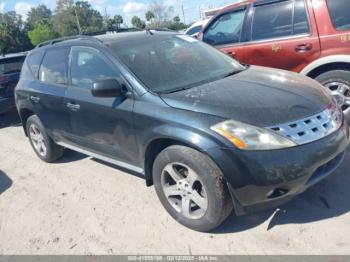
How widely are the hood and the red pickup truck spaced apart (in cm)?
120

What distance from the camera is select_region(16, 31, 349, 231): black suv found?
273 centimetres

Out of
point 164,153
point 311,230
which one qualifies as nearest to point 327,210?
point 311,230

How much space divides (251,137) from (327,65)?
8.72 ft

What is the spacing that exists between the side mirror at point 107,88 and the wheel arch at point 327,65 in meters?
2.76

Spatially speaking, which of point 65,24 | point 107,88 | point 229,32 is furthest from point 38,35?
point 107,88

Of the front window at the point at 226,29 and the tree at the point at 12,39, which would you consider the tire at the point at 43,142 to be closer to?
the front window at the point at 226,29

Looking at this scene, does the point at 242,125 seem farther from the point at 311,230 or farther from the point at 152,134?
the point at 311,230

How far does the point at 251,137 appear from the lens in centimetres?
272

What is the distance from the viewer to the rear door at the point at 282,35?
4.81 metres

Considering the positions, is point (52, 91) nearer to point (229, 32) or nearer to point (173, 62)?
point (173, 62)

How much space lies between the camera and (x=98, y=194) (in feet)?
13.4

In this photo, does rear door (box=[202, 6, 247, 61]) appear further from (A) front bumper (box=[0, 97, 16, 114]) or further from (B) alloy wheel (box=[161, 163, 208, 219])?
(A) front bumper (box=[0, 97, 16, 114])

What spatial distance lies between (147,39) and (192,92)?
114 cm

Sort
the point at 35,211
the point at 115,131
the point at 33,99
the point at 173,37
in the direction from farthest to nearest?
the point at 33,99, the point at 173,37, the point at 35,211, the point at 115,131
